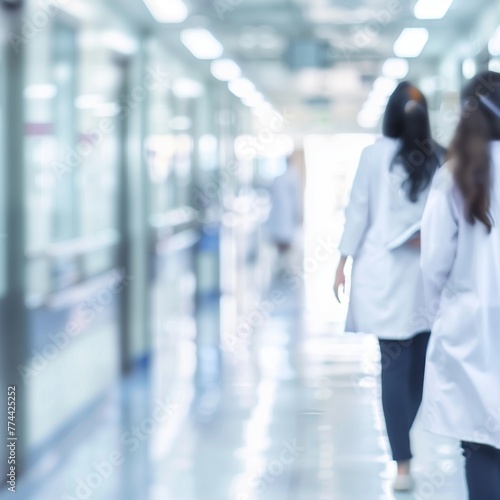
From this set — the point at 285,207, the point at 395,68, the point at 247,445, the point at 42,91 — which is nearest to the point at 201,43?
the point at 395,68

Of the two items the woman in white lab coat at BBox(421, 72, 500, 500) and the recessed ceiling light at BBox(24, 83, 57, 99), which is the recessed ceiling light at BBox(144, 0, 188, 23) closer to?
the recessed ceiling light at BBox(24, 83, 57, 99)

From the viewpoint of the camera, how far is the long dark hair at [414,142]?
3650mm

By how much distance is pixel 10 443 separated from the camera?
398 centimetres

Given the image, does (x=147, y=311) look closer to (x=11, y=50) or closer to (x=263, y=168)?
(x=11, y=50)

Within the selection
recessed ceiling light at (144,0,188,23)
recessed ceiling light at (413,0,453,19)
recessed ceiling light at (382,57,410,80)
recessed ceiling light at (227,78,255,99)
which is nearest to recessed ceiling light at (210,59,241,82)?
recessed ceiling light at (227,78,255,99)

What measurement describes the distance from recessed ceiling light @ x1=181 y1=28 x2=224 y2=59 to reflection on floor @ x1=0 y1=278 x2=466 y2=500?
116 inches

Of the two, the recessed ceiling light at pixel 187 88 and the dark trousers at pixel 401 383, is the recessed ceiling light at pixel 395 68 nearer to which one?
the recessed ceiling light at pixel 187 88

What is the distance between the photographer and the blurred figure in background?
11508 mm

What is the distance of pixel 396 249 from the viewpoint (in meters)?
3.70

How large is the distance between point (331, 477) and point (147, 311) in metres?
3.25

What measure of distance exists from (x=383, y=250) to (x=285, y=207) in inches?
311

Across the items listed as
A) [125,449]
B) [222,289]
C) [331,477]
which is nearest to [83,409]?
[125,449]

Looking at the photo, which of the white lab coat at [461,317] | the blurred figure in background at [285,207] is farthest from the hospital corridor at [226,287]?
the blurred figure in background at [285,207]

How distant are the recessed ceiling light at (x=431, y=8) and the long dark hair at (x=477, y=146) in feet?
13.1
